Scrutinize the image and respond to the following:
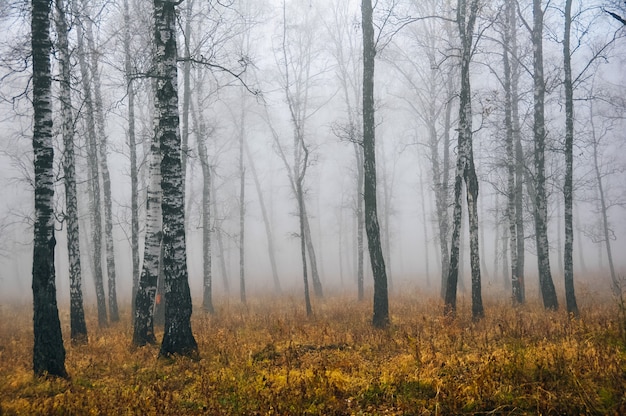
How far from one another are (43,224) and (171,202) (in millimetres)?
2079

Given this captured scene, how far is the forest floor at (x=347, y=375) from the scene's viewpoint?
4.47m

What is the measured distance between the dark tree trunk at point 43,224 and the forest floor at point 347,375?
1.48ft

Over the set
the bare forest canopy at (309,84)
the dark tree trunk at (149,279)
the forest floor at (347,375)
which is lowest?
the forest floor at (347,375)

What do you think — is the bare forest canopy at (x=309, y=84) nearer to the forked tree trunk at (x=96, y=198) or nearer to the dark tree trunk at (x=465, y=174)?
the forked tree trunk at (x=96, y=198)

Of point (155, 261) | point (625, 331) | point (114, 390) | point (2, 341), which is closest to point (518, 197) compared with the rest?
point (625, 331)

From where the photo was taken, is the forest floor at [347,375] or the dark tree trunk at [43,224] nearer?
the forest floor at [347,375]

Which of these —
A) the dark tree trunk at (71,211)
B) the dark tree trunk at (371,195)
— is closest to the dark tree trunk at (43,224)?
the dark tree trunk at (71,211)

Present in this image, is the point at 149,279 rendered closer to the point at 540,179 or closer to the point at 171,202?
the point at 171,202

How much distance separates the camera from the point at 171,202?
7.28 meters

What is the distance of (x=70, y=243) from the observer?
9906mm

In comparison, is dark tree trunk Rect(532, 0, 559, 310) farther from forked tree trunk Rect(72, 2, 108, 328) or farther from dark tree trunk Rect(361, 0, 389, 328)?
forked tree trunk Rect(72, 2, 108, 328)

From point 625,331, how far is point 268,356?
5.92 metres

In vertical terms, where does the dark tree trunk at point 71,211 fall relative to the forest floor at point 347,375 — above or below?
above

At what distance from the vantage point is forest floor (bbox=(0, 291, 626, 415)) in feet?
14.7
